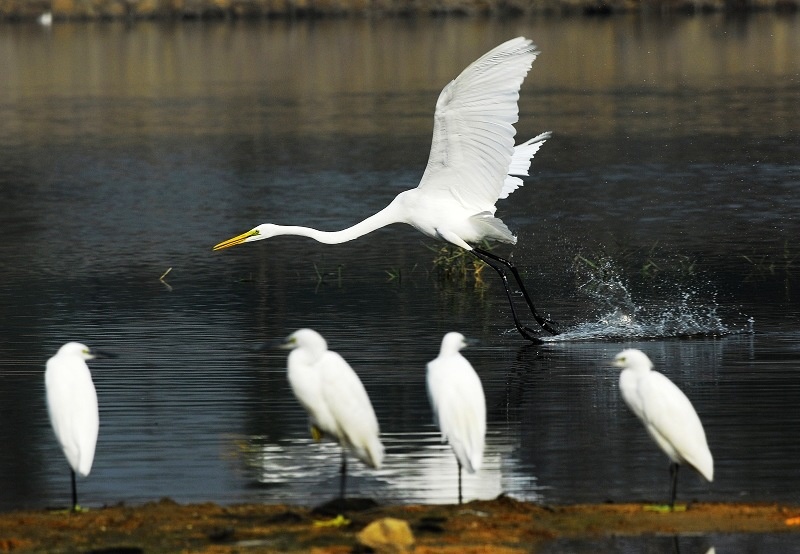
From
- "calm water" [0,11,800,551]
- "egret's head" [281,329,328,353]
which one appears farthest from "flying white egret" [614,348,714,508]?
"egret's head" [281,329,328,353]

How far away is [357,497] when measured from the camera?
8789 mm

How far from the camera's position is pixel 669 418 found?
812 centimetres

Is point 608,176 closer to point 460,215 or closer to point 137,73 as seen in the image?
point 460,215

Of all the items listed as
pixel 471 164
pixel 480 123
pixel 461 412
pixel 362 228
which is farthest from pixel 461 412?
pixel 362 228

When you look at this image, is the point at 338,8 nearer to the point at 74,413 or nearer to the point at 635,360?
the point at 635,360

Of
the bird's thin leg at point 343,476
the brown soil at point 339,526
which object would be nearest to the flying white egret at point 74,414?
the brown soil at point 339,526

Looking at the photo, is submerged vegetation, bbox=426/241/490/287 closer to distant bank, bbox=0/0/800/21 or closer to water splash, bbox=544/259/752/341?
water splash, bbox=544/259/752/341

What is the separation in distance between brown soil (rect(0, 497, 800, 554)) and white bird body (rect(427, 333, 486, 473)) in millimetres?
268

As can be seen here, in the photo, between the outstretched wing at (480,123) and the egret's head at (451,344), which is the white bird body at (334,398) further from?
the outstretched wing at (480,123)

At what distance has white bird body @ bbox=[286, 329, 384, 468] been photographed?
818 centimetres

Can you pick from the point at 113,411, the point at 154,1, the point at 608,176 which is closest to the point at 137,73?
the point at 154,1

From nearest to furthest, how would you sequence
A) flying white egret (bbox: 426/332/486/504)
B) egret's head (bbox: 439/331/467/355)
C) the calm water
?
1. flying white egret (bbox: 426/332/486/504)
2. egret's head (bbox: 439/331/467/355)
3. the calm water

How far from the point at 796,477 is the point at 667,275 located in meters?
7.90

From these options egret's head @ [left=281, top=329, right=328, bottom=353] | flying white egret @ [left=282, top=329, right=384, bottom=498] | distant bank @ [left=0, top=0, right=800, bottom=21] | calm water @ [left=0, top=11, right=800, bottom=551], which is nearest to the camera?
flying white egret @ [left=282, top=329, right=384, bottom=498]
